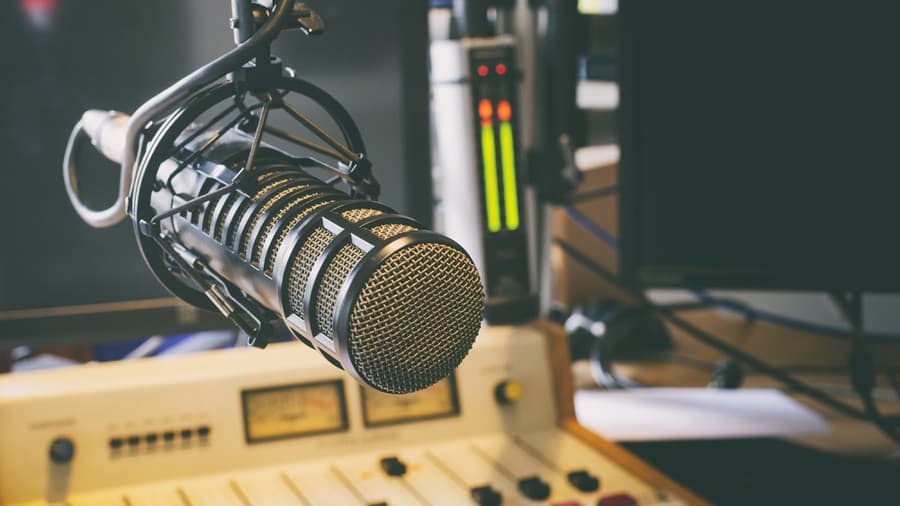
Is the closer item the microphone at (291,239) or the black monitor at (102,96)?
the microphone at (291,239)

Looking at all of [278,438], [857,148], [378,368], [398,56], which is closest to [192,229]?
[378,368]

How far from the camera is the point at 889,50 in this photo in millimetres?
949

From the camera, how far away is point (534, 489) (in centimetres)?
81

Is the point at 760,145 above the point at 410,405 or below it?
above

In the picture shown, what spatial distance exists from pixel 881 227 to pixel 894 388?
35 centimetres

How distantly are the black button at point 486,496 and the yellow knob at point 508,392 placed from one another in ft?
0.56

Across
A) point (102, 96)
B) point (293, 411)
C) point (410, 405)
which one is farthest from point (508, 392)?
point (102, 96)

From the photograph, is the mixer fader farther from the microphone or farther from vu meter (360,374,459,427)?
the microphone

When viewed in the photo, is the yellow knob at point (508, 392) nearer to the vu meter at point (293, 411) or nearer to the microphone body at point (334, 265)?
the vu meter at point (293, 411)

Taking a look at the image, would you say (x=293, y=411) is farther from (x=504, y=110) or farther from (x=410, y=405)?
(x=504, y=110)

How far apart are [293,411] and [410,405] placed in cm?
12

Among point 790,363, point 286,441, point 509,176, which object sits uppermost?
point 509,176

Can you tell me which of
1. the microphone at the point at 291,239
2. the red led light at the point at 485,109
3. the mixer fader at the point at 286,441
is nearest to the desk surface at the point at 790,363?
the mixer fader at the point at 286,441

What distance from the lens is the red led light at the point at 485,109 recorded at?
1.03 metres
